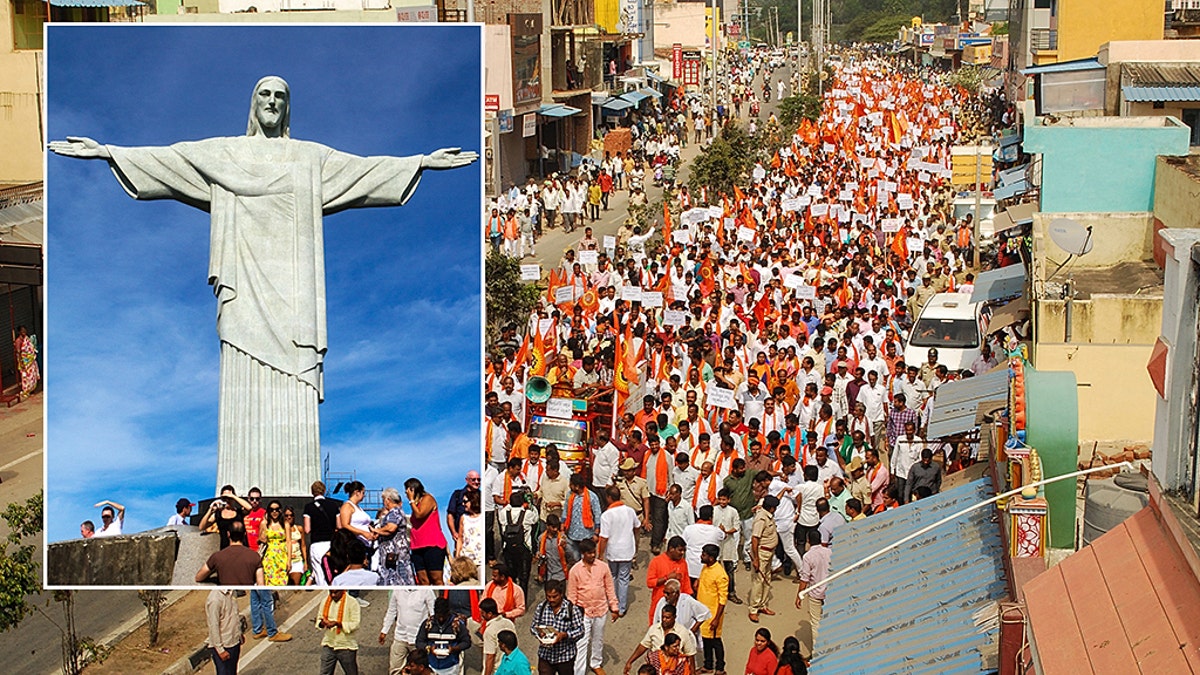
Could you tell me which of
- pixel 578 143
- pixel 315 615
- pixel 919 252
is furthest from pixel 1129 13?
pixel 315 615

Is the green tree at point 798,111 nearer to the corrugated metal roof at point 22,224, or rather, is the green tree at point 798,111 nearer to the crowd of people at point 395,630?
the corrugated metal roof at point 22,224

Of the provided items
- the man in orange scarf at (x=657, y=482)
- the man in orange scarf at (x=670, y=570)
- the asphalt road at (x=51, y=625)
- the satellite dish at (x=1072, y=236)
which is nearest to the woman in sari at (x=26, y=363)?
the asphalt road at (x=51, y=625)

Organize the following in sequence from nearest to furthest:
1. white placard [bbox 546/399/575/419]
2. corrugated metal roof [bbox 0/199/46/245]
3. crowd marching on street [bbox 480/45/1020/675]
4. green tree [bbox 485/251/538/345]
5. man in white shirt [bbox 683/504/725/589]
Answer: crowd marching on street [bbox 480/45/1020/675]
man in white shirt [bbox 683/504/725/589]
white placard [bbox 546/399/575/419]
green tree [bbox 485/251/538/345]
corrugated metal roof [bbox 0/199/46/245]

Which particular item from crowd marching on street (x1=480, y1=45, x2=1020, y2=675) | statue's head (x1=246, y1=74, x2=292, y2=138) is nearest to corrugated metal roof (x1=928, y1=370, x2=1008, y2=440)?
crowd marching on street (x1=480, y1=45, x2=1020, y2=675)

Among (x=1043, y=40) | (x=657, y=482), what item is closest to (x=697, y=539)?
(x=657, y=482)

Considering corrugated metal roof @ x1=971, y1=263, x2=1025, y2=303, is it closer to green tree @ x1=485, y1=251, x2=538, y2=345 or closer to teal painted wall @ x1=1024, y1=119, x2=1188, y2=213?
teal painted wall @ x1=1024, y1=119, x2=1188, y2=213

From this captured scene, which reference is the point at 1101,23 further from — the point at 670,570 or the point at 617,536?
the point at 670,570

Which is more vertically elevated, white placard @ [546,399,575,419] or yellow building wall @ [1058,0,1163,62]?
yellow building wall @ [1058,0,1163,62]
